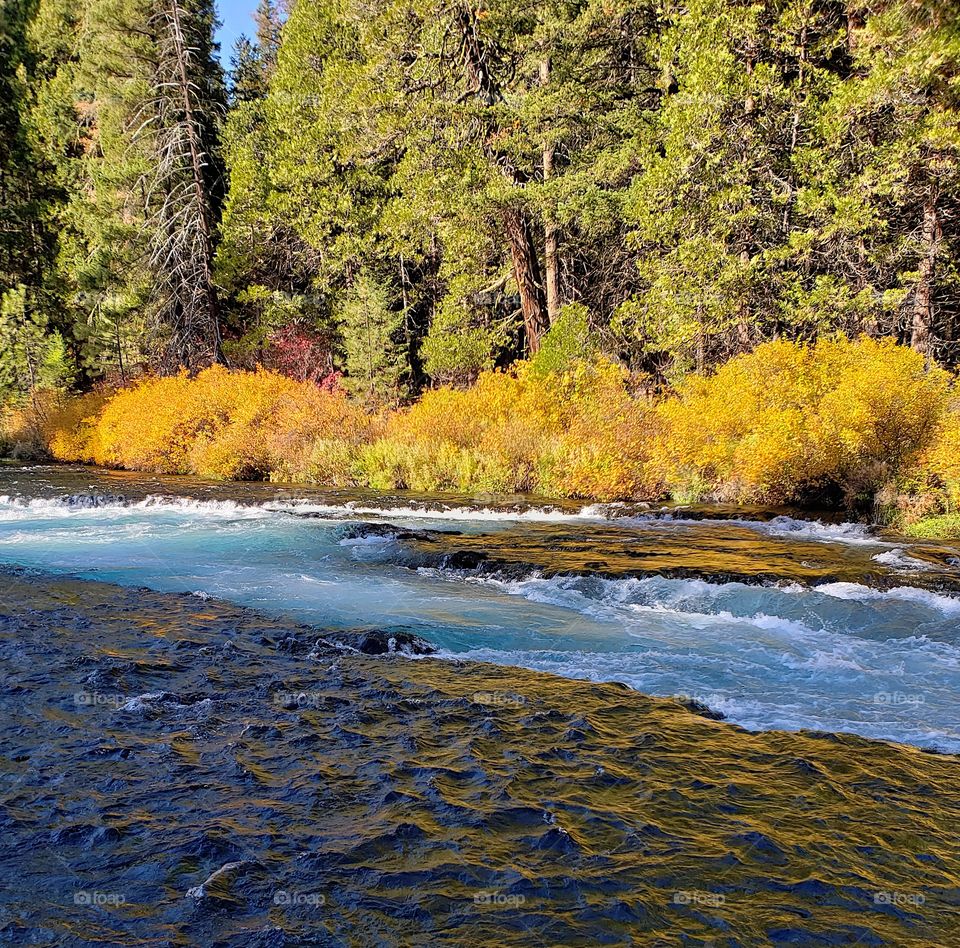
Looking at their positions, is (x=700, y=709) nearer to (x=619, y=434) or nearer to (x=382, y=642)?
(x=382, y=642)

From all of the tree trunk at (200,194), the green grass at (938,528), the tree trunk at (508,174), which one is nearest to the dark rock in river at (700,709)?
the green grass at (938,528)

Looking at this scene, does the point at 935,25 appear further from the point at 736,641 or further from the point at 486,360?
the point at 486,360

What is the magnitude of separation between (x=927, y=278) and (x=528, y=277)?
9.76 meters

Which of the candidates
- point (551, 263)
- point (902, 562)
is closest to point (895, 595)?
point (902, 562)

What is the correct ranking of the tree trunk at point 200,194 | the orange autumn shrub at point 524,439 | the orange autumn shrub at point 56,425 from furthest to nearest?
the tree trunk at point 200,194, the orange autumn shrub at point 56,425, the orange autumn shrub at point 524,439

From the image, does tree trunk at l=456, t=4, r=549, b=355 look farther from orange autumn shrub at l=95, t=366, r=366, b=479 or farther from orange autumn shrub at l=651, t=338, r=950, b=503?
orange autumn shrub at l=651, t=338, r=950, b=503

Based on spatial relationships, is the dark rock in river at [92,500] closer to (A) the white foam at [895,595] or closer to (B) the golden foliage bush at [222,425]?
(B) the golden foliage bush at [222,425]

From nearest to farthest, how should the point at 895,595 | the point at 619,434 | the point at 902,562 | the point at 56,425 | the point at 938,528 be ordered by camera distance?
the point at 895,595, the point at 902,562, the point at 938,528, the point at 619,434, the point at 56,425

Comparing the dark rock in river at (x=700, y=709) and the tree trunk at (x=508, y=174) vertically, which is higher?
the tree trunk at (x=508, y=174)

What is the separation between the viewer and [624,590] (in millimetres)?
8203

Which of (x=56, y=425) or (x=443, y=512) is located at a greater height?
(x=56, y=425)

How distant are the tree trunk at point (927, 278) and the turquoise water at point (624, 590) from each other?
6.80 metres

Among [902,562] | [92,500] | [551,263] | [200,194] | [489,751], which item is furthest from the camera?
[200,194]

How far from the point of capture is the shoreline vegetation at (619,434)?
1205 cm
